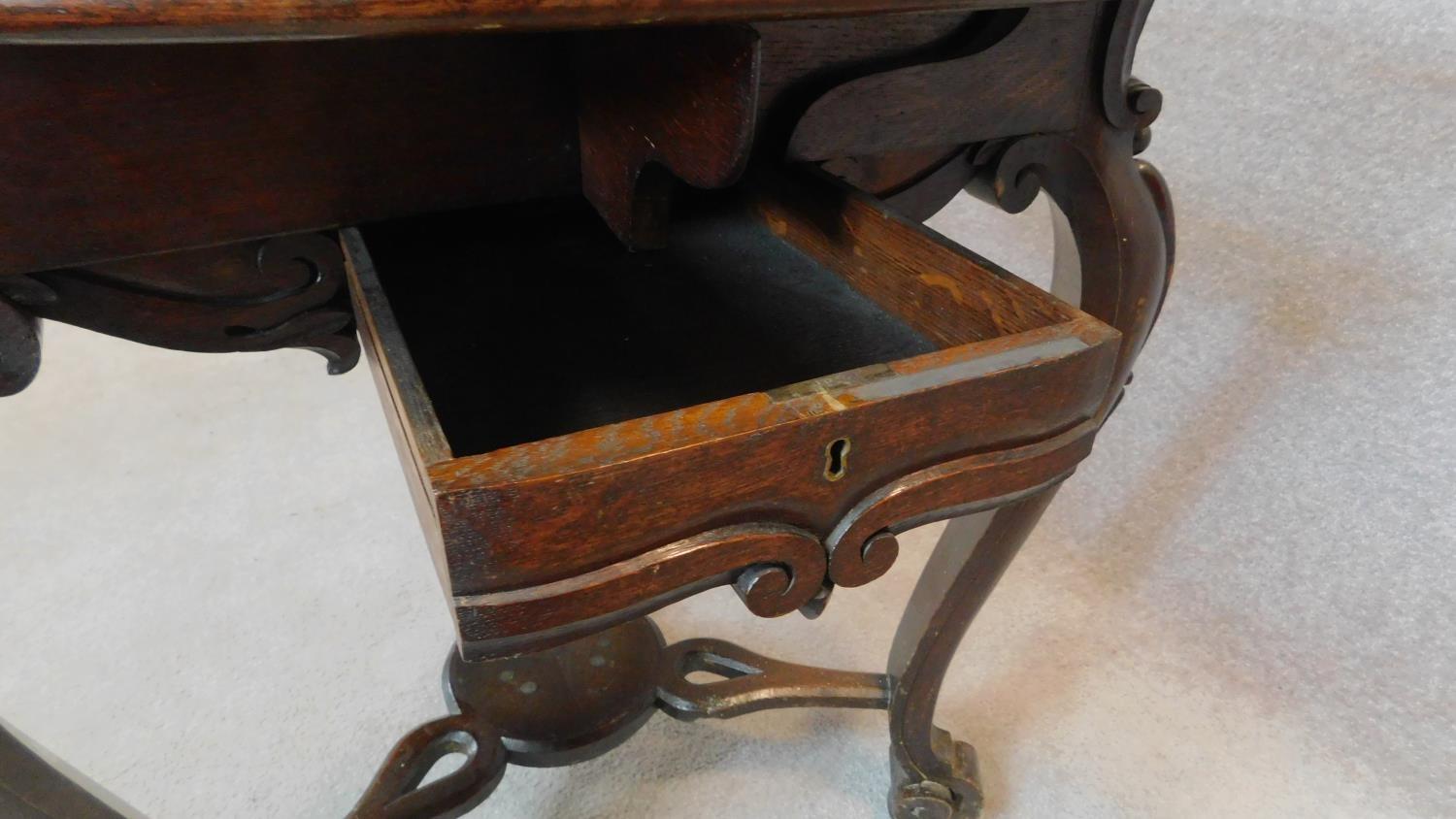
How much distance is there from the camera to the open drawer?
14.5 inches

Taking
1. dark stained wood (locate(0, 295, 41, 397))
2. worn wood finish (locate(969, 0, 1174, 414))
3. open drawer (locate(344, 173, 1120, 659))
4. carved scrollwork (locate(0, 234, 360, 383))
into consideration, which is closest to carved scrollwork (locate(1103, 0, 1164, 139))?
worn wood finish (locate(969, 0, 1174, 414))

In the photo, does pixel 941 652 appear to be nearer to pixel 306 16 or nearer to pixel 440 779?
pixel 440 779

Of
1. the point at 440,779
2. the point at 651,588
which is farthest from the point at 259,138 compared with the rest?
the point at 440,779

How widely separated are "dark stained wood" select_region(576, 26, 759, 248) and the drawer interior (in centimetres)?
5

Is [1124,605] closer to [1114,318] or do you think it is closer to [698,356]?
[1114,318]

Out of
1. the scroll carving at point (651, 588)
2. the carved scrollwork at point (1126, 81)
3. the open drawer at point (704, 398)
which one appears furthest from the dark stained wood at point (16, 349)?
the carved scrollwork at point (1126, 81)

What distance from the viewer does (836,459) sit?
16.3 inches

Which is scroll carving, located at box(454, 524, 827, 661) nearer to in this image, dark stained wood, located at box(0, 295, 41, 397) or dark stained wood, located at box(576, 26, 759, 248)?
dark stained wood, located at box(576, 26, 759, 248)

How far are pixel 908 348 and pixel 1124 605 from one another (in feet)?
2.52

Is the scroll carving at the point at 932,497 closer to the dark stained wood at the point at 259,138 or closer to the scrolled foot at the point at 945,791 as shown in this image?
the dark stained wood at the point at 259,138

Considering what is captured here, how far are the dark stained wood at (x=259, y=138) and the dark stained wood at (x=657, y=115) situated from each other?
0.04m

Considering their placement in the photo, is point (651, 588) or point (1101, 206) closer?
point (651, 588)

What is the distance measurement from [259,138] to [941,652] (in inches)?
25.6

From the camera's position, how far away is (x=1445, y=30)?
81 cm
